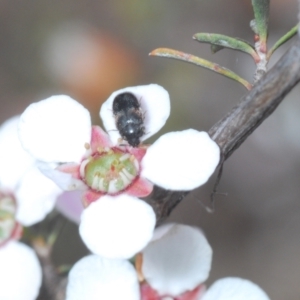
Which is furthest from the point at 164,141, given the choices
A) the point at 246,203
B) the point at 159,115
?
the point at 246,203

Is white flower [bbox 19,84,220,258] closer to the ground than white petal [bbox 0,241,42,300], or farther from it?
farther from it

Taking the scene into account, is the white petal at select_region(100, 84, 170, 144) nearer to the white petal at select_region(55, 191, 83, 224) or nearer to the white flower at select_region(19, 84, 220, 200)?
the white flower at select_region(19, 84, 220, 200)

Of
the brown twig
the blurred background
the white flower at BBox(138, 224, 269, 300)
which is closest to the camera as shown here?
the brown twig

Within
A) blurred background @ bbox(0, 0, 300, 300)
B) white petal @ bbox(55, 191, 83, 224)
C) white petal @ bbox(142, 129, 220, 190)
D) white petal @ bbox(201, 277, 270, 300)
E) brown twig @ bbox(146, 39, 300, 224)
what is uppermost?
brown twig @ bbox(146, 39, 300, 224)

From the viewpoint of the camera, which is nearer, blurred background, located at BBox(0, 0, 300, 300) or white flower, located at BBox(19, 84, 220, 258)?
white flower, located at BBox(19, 84, 220, 258)

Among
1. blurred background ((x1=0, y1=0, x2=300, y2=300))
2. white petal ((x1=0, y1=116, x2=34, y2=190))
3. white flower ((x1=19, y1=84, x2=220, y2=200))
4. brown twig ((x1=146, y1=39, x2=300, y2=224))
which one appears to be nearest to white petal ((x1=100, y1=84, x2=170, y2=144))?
white flower ((x1=19, y1=84, x2=220, y2=200))

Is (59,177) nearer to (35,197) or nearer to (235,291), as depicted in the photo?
(35,197)

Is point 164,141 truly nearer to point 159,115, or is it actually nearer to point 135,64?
point 159,115
